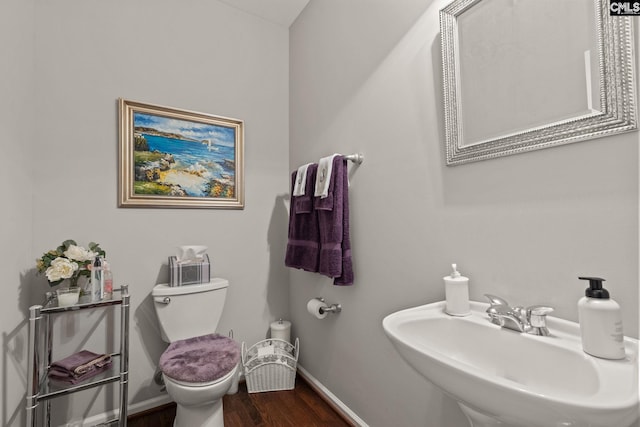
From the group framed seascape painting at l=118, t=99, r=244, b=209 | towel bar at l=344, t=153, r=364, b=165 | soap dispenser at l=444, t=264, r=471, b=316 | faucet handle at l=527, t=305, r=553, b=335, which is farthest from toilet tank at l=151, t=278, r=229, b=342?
faucet handle at l=527, t=305, r=553, b=335

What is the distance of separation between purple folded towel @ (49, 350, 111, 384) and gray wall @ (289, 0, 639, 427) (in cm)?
112

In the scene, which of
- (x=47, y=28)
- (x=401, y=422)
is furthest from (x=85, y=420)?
(x=47, y=28)

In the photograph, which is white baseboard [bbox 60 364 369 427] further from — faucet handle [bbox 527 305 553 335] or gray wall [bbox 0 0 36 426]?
faucet handle [bbox 527 305 553 335]

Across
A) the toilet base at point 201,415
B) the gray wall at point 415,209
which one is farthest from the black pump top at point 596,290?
the toilet base at point 201,415

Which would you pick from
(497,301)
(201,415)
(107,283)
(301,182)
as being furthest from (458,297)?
(107,283)

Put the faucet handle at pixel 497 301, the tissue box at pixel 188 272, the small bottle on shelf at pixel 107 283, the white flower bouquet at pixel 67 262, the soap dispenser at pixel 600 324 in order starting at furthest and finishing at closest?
the tissue box at pixel 188 272, the small bottle on shelf at pixel 107 283, the white flower bouquet at pixel 67 262, the faucet handle at pixel 497 301, the soap dispenser at pixel 600 324

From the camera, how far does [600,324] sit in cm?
64

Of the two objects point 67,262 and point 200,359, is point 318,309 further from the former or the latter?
point 67,262

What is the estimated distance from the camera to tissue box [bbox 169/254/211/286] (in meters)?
1.67

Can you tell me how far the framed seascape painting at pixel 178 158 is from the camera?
66.1 inches

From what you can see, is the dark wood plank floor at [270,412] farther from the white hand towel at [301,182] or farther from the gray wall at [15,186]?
the white hand towel at [301,182]

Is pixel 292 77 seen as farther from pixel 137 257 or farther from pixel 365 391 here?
pixel 365 391

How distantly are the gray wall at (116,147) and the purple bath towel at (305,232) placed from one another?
40 centimetres

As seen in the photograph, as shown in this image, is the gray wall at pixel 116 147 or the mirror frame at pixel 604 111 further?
the gray wall at pixel 116 147
